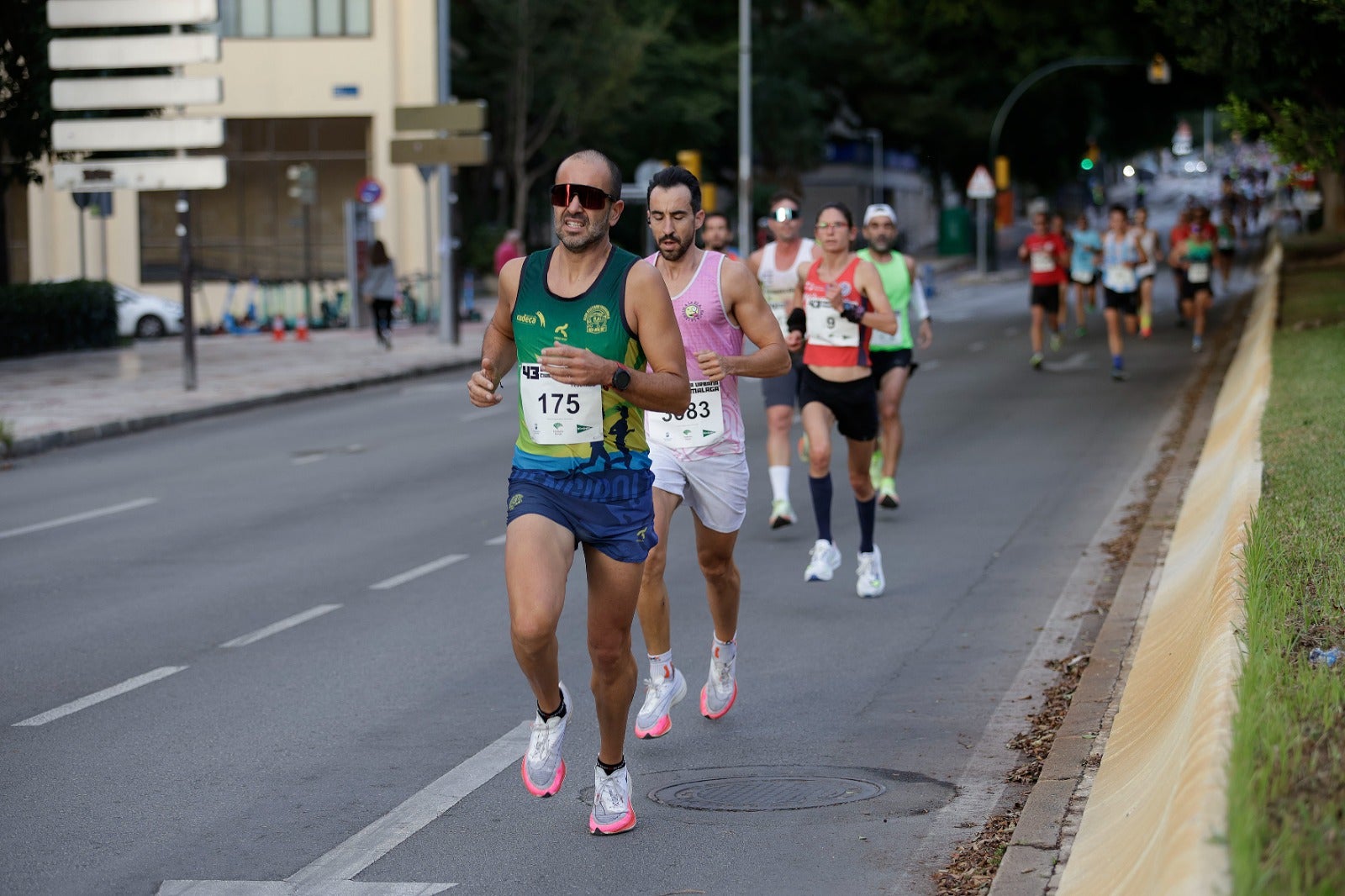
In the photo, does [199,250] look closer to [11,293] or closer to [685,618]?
[11,293]

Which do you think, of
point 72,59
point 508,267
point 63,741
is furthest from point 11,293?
point 508,267

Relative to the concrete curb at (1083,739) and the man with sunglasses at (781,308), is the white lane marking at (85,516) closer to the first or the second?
the man with sunglasses at (781,308)

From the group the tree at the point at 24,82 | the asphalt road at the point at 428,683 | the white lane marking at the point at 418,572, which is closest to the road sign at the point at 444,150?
the tree at the point at 24,82

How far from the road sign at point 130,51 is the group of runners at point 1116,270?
414 inches

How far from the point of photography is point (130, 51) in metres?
22.6

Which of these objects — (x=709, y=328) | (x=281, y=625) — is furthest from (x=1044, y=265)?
(x=709, y=328)

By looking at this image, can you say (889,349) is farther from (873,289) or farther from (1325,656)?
(1325,656)

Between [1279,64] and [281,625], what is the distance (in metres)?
13.6

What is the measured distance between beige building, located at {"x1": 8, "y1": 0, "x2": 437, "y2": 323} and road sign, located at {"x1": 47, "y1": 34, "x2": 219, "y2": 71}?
20.8 meters

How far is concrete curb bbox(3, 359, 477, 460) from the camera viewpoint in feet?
59.0

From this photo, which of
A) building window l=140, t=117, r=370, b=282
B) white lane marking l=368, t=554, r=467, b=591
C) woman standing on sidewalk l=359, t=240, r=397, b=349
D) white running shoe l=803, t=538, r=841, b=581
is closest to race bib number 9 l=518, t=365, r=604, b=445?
white running shoe l=803, t=538, r=841, b=581

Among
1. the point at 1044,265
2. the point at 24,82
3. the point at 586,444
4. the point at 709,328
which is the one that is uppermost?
the point at 24,82

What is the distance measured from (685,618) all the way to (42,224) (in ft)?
127

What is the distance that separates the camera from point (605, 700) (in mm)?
5715
